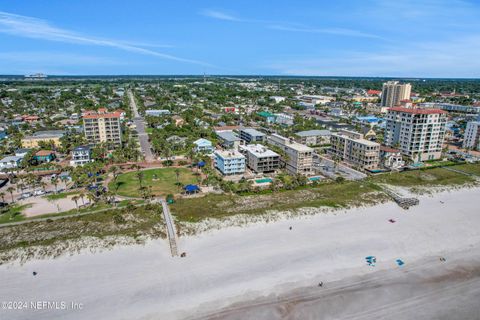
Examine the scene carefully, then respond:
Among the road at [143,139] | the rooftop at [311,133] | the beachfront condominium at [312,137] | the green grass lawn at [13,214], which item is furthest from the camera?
the beachfront condominium at [312,137]

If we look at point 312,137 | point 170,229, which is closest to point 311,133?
point 312,137

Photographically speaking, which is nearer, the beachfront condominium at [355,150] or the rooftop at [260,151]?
the rooftop at [260,151]

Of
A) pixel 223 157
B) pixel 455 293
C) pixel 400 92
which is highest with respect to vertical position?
pixel 400 92

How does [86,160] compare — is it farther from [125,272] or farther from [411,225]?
[411,225]

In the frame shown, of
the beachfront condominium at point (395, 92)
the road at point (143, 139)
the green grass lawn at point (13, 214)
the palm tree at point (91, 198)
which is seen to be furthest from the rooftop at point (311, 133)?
the beachfront condominium at point (395, 92)

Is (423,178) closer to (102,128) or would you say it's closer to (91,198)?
(91,198)

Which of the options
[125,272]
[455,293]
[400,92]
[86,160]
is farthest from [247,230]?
[400,92]

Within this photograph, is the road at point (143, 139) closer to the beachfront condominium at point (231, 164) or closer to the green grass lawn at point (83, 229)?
the beachfront condominium at point (231, 164)
